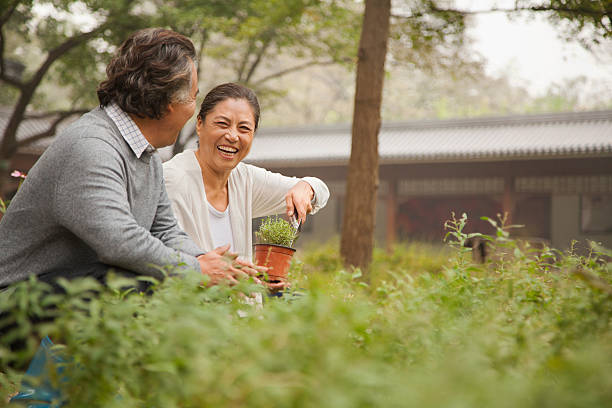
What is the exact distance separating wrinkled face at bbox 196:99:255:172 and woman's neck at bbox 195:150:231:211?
34 millimetres

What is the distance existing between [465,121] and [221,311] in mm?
17081

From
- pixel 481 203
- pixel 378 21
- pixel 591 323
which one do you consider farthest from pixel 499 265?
pixel 481 203

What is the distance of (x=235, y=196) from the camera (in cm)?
309

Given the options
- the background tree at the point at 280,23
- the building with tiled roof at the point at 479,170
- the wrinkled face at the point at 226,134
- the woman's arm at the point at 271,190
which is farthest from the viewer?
the building with tiled roof at the point at 479,170

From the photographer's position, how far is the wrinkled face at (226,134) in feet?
9.66

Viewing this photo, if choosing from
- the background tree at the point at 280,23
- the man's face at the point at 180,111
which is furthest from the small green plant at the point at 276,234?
the background tree at the point at 280,23

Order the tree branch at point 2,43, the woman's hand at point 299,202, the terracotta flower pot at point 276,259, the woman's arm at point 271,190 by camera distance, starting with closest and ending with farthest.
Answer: the terracotta flower pot at point 276,259 < the woman's hand at point 299,202 < the woman's arm at point 271,190 < the tree branch at point 2,43

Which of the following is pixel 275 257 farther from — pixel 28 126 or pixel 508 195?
pixel 28 126

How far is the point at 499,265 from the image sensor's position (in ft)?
7.38

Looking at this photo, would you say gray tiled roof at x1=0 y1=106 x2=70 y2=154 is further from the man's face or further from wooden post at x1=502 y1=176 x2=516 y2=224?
the man's face

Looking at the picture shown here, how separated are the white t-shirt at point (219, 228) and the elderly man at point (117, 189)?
0.57 m

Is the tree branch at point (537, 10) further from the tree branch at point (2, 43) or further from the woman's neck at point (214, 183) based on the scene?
the tree branch at point (2, 43)

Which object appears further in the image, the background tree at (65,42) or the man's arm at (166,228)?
the background tree at (65,42)

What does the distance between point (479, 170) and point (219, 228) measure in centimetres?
1359
